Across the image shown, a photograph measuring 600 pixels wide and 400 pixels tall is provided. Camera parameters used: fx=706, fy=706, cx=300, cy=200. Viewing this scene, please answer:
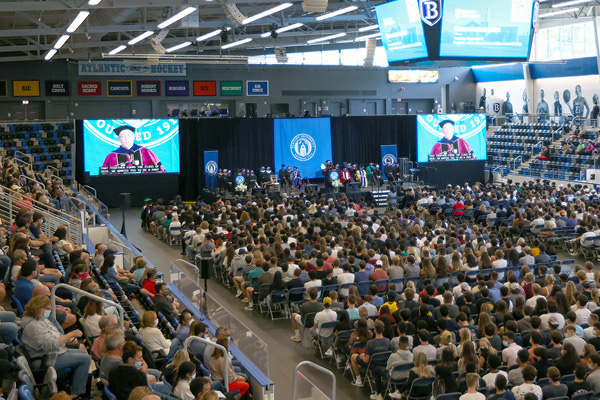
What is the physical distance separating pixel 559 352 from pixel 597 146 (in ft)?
83.0

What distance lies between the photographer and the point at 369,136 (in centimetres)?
3534

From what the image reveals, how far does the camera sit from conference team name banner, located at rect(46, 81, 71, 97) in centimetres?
3522

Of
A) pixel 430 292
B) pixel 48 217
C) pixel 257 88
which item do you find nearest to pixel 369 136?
pixel 257 88

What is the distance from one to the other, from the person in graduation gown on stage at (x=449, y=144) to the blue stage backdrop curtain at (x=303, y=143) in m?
5.32

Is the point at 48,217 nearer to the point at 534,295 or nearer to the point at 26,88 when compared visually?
the point at 534,295

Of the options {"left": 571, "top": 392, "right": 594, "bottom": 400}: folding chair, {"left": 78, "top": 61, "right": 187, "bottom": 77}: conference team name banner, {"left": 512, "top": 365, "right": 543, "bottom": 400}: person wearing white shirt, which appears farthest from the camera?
{"left": 78, "top": 61, "right": 187, "bottom": 77}: conference team name banner

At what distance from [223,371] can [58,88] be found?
30.3 m

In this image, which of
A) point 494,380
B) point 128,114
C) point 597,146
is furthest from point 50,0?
point 597,146

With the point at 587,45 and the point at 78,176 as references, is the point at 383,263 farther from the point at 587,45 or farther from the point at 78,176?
the point at 587,45

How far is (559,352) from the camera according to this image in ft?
30.1

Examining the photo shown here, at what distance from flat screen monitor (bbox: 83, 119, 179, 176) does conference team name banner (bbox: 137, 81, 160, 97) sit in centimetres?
784

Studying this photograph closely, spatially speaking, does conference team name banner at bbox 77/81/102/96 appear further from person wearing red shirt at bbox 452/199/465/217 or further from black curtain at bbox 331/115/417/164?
person wearing red shirt at bbox 452/199/465/217

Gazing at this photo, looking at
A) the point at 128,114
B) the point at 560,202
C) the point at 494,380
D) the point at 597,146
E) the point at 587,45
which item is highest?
the point at 587,45

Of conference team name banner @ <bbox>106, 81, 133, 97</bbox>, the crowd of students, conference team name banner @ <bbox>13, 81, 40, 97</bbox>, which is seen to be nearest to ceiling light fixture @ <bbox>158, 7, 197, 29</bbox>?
the crowd of students
